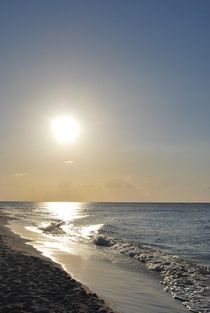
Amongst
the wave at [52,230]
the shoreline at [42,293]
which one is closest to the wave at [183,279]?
the shoreline at [42,293]

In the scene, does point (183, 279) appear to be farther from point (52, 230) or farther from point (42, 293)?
point (52, 230)

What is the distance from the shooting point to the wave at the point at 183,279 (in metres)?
15.3

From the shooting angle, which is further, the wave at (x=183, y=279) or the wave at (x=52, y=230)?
the wave at (x=52, y=230)

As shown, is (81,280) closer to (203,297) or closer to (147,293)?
(147,293)

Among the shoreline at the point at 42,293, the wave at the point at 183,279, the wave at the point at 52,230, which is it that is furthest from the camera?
the wave at the point at 52,230

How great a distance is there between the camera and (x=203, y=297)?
631 inches

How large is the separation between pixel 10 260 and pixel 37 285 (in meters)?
5.89

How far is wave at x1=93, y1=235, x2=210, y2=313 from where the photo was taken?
1535cm

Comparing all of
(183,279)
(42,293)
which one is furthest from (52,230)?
(42,293)

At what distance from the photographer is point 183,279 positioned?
19891 mm

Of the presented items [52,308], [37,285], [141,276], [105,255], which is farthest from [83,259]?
[52,308]

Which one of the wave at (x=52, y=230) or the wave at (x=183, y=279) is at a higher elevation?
the wave at (x=52, y=230)

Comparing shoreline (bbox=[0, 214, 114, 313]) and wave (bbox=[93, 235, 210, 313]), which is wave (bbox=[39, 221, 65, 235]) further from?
shoreline (bbox=[0, 214, 114, 313])

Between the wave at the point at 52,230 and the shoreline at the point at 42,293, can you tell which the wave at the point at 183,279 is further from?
the wave at the point at 52,230
